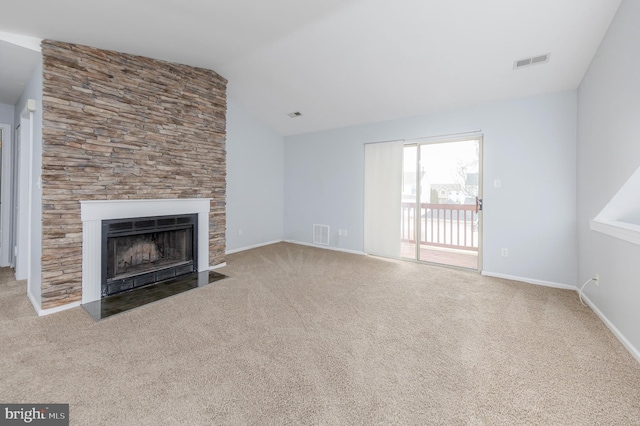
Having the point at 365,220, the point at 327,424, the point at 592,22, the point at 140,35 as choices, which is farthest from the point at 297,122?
the point at 327,424

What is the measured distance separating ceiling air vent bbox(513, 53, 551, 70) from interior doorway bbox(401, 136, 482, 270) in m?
1.05

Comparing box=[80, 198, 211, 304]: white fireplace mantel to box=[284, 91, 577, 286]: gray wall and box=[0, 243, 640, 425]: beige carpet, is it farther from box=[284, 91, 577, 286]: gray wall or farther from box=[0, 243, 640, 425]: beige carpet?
box=[284, 91, 577, 286]: gray wall

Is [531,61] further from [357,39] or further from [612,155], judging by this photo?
[357,39]

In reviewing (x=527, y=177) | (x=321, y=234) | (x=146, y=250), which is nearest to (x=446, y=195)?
(x=527, y=177)

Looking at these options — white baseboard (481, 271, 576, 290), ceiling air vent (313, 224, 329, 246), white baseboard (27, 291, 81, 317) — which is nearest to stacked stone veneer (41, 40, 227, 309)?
white baseboard (27, 291, 81, 317)

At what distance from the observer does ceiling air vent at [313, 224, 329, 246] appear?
5488 millimetres

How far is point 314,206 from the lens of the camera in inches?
221

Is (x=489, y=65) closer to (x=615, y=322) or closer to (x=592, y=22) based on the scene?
(x=592, y=22)

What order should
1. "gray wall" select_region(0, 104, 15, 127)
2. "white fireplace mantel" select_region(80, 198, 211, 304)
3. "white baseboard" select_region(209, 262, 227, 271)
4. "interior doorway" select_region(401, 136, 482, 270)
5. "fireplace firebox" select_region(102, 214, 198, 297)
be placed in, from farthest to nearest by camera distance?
1. "interior doorway" select_region(401, 136, 482, 270)
2. "white baseboard" select_region(209, 262, 227, 271)
3. "gray wall" select_region(0, 104, 15, 127)
4. "fireplace firebox" select_region(102, 214, 198, 297)
5. "white fireplace mantel" select_region(80, 198, 211, 304)

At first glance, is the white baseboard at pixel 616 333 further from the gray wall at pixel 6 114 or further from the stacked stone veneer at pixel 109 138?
the gray wall at pixel 6 114

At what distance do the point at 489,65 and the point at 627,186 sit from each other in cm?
178

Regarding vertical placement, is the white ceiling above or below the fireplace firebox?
above

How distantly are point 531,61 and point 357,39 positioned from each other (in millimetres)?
1856

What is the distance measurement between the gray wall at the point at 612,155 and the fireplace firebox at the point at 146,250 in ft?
14.2
